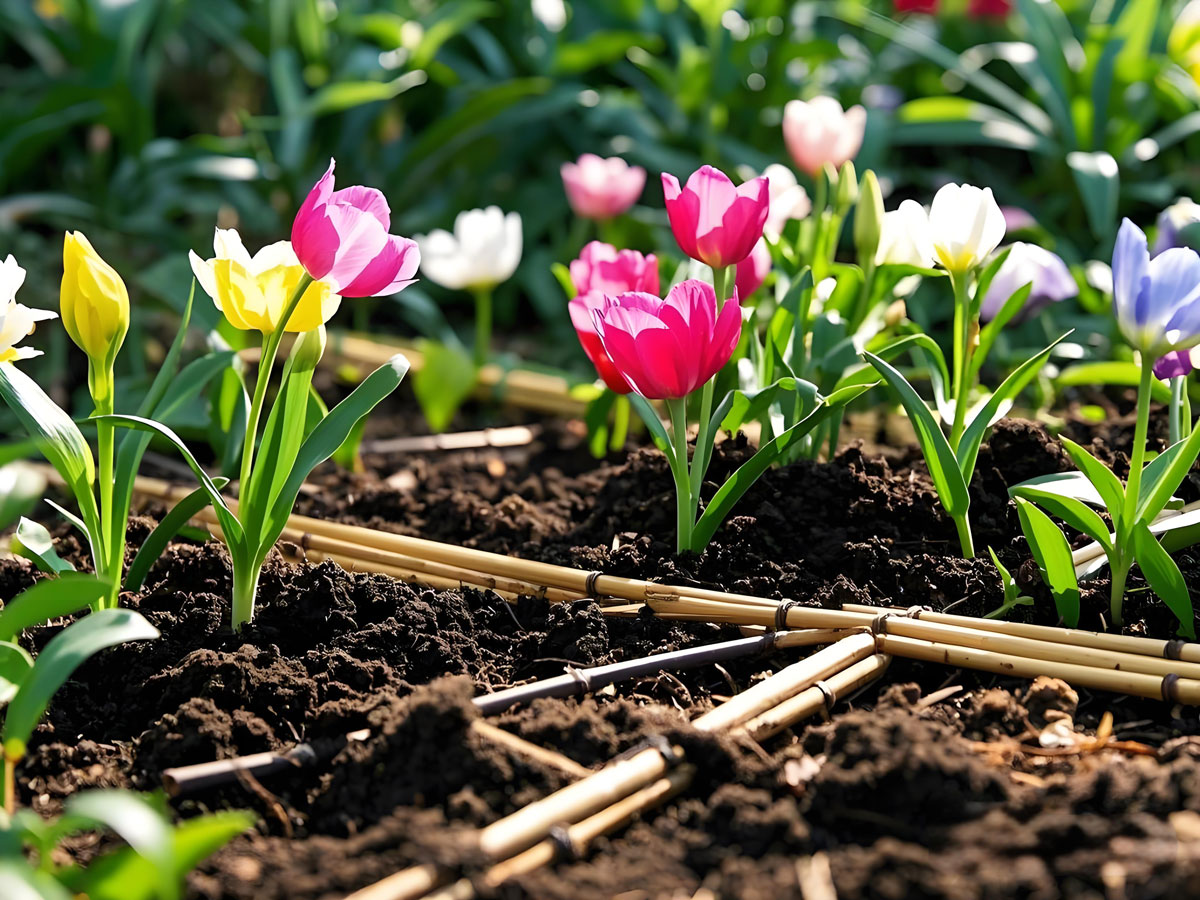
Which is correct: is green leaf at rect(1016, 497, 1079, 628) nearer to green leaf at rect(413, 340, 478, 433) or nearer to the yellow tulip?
the yellow tulip

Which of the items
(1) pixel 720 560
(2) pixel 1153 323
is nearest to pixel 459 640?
(1) pixel 720 560

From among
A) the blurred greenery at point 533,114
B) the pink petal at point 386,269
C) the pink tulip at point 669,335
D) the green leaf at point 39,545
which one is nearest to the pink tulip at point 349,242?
the pink petal at point 386,269

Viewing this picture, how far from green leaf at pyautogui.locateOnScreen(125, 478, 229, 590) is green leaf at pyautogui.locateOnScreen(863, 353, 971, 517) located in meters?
0.76

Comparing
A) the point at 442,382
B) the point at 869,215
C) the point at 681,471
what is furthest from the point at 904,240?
the point at 442,382

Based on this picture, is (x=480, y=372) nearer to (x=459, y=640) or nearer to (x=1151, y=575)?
(x=459, y=640)

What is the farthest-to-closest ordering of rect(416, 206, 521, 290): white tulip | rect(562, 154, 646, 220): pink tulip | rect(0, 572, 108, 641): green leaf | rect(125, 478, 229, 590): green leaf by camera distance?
rect(562, 154, 646, 220): pink tulip < rect(416, 206, 521, 290): white tulip < rect(125, 478, 229, 590): green leaf < rect(0, 572, 108, 641): green leaf

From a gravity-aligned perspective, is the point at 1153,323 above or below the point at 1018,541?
above

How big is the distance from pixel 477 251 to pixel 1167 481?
1.38 meters

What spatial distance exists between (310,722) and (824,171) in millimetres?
1123

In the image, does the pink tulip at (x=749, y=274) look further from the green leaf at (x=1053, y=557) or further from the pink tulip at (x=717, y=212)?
the green leaf at (x=1053, y=557)

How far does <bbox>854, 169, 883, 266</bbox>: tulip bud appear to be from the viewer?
1661mm

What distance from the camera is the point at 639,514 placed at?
65.6 inches

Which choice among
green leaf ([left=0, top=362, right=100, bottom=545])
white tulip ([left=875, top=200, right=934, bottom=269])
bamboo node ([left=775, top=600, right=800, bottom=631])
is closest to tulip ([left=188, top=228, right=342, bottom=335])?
green leaf ([left=0, top=362, right=100, bottom=545])

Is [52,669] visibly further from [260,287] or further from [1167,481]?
[1167,481]
